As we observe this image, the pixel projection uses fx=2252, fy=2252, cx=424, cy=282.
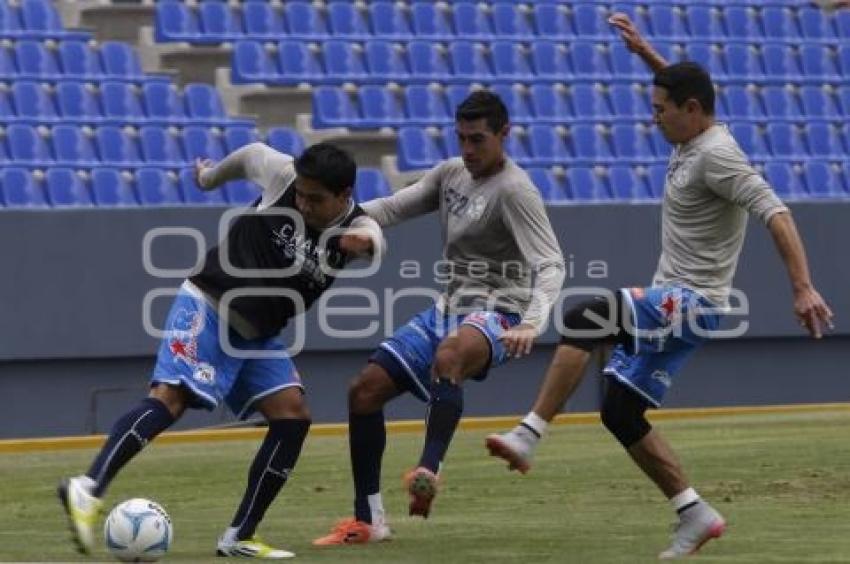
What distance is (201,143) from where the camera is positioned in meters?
23.2

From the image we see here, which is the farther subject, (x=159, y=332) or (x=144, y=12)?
(x=144, y=12)

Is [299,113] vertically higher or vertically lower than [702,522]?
higher

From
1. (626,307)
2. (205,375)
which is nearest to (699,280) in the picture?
(626,307)

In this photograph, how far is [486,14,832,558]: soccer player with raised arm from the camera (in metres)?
10.3

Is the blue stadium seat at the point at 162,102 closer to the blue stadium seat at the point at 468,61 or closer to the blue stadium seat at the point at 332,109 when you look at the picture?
the blue stadium seat at the point at 332,109

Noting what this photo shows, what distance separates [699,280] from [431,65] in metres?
15.4

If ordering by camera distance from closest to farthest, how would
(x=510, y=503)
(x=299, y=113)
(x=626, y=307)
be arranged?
(x=626, y=307), (x=510, y=503), (x=299, y=113)

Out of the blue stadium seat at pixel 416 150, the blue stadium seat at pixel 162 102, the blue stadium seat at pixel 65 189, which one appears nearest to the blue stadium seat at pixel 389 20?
the blue stadium seat at pixel 416 150

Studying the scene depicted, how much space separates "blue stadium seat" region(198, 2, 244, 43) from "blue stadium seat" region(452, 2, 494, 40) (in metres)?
2.92

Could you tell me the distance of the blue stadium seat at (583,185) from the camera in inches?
977

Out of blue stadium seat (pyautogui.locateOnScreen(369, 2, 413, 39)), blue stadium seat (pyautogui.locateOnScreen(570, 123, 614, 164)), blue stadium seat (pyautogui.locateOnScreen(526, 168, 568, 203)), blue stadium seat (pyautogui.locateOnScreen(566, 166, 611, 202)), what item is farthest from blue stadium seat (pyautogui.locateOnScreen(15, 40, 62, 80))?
blue stadium seat (pyautogui.locateOnScreen(570, 123, 614, 164))

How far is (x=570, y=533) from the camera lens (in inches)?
456

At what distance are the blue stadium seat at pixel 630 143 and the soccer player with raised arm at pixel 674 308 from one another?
15.2 meters

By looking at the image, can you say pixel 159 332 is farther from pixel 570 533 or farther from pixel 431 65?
pixel 570 533
